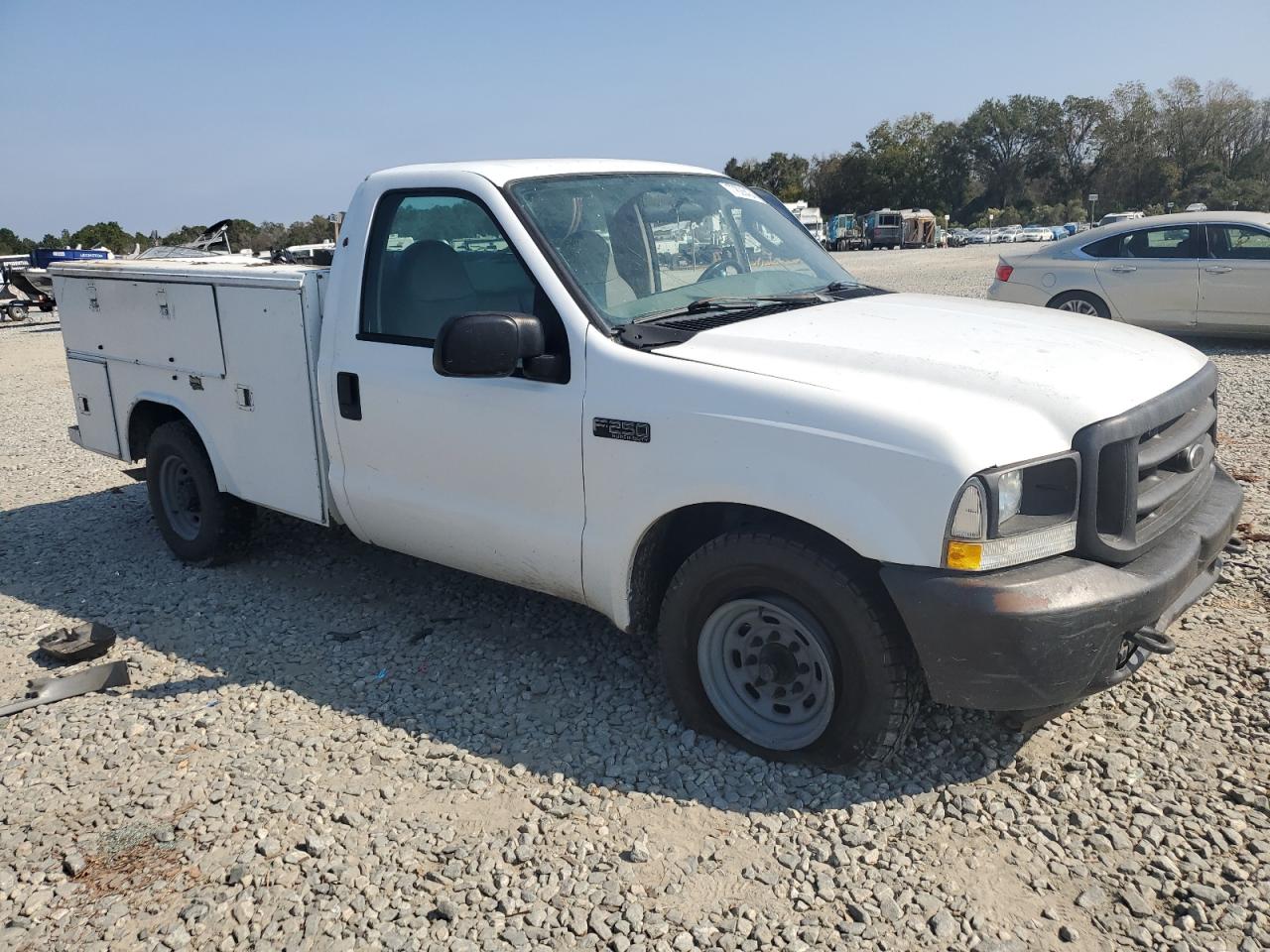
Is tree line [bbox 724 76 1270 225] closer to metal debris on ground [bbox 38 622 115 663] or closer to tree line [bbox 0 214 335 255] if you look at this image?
tree line [bbox 0 214 335 255]

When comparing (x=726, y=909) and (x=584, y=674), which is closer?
(x=726, y=909)

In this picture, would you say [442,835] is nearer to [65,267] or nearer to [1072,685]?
[1072,685]

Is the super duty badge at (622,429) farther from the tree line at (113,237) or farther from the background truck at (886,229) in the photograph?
the background truck at (886,229)

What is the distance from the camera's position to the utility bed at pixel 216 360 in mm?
4723

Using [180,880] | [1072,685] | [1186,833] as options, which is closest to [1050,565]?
[1072,685]

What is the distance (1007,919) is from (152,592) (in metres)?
4.53

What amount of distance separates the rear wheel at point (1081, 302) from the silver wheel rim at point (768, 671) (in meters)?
9.61

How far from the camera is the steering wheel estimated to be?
4.21 metres

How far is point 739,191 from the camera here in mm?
4867

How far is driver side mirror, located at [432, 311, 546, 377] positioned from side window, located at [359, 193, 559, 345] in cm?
29

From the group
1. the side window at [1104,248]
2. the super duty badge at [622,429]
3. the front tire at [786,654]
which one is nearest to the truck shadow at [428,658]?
the front tire at [786,654]

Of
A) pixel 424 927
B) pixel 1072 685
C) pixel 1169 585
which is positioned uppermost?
pixel 1169 585

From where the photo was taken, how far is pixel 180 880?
309 centimetres

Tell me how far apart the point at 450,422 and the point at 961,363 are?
6.36 feet
